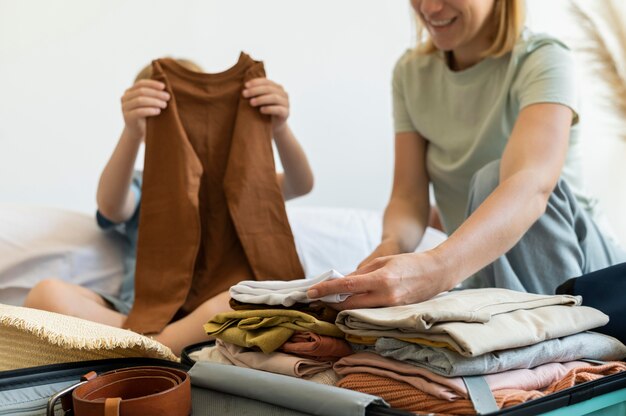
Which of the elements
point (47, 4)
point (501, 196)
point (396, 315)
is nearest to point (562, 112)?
point (501, 196)

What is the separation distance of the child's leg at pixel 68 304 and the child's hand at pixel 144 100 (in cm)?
37

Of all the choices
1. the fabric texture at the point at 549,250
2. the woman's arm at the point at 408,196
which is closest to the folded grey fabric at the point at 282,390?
the fabric texture at the point at 549,250

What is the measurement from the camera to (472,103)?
→ 156 centimetres

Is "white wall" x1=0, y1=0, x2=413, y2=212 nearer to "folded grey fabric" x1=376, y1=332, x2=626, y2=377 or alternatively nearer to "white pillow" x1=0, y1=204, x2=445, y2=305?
"white pillow" x1=0, y1=204, x2=445, y2=305

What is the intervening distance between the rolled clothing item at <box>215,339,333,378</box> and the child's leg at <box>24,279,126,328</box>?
56 cm

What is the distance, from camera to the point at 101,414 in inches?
30.7

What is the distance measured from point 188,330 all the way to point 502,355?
68cm

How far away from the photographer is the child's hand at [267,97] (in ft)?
4.82

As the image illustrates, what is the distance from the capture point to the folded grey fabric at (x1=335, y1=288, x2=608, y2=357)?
0.81 m

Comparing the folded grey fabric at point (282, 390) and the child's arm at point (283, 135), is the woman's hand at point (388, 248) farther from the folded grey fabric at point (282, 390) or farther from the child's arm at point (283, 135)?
the folded grey fabric at point (282, 390)

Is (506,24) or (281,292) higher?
(506,24)

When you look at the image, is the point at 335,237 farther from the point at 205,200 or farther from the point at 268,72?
the point at 268,72

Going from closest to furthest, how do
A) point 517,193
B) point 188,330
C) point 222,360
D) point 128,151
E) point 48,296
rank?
point 222,360 → point 517,193 → point 188,330 → point 48,296 → point 128,151

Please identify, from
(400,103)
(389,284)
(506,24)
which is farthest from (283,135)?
(389,284)
